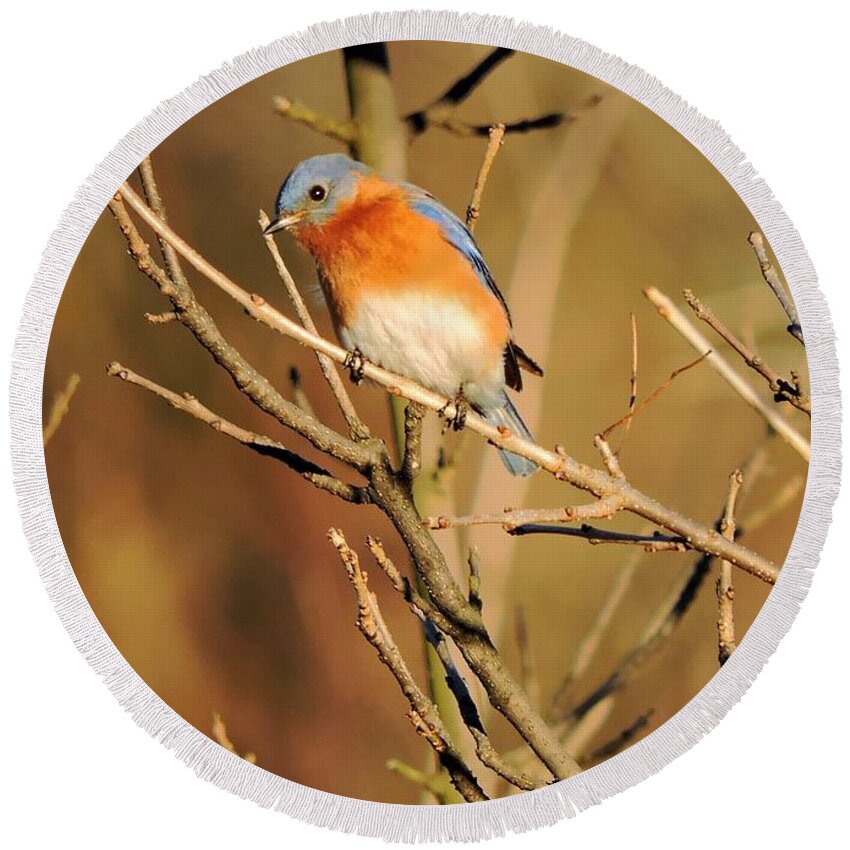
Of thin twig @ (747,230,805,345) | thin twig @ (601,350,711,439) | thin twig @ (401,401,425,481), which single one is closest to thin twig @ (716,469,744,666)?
thin twig @ (601,350,711,439)

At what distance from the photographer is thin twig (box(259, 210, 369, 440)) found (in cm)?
138

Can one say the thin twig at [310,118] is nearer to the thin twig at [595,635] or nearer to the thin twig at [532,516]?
the thin twig at [532,516]

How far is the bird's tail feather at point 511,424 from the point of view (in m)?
1.46

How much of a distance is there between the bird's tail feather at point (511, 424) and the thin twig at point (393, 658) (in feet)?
1.02

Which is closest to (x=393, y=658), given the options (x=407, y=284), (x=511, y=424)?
(x=511, y=424)

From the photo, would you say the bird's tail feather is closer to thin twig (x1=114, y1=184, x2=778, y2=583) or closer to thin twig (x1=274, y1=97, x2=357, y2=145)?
thin twig (x1=114, y1=184, x2=778, y2=583)

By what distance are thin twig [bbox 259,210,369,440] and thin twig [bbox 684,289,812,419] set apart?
1.49 feet

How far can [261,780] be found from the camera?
1.42m

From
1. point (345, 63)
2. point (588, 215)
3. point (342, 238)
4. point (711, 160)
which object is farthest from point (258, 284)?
point (711, 160)

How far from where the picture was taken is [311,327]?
1402mm

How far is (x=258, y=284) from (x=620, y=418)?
0.53 metres

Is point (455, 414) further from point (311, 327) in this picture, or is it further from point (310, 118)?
point (310, 118)

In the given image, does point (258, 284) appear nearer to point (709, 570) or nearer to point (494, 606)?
point (494, 606)

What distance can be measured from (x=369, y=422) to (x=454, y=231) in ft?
0.97
